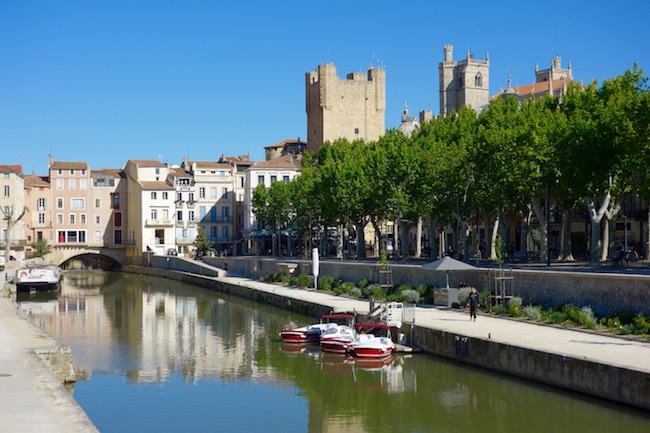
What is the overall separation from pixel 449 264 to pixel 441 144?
2839cm

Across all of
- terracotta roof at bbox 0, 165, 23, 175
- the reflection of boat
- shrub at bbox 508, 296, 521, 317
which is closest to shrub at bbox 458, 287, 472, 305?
shrub at bbox 508, 296, 521, 317

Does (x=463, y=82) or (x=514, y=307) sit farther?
(x=463, y=82)

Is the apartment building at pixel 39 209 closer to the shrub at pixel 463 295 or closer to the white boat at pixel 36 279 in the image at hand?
the white boat at pixel 36 279

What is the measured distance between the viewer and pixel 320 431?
68.6 feet

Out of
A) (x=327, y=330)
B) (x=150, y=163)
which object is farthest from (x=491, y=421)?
(x=150, y=163)

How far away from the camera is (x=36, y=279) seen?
6225cm

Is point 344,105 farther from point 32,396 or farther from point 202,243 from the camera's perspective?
point 32,396

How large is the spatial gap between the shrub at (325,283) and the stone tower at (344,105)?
207ft

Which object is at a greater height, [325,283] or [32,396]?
[325,283]

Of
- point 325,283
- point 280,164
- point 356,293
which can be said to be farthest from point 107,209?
point 356,293

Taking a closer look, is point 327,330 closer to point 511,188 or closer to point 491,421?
point 491,421

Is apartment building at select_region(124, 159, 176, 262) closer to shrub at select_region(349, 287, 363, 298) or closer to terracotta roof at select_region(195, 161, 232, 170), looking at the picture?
terracotta roof at select_region(195, 161, 232, 170)

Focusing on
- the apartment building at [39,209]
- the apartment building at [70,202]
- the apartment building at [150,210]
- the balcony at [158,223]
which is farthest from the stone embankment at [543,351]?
the apartment building at [70,202]

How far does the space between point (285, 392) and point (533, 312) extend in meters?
10.3
